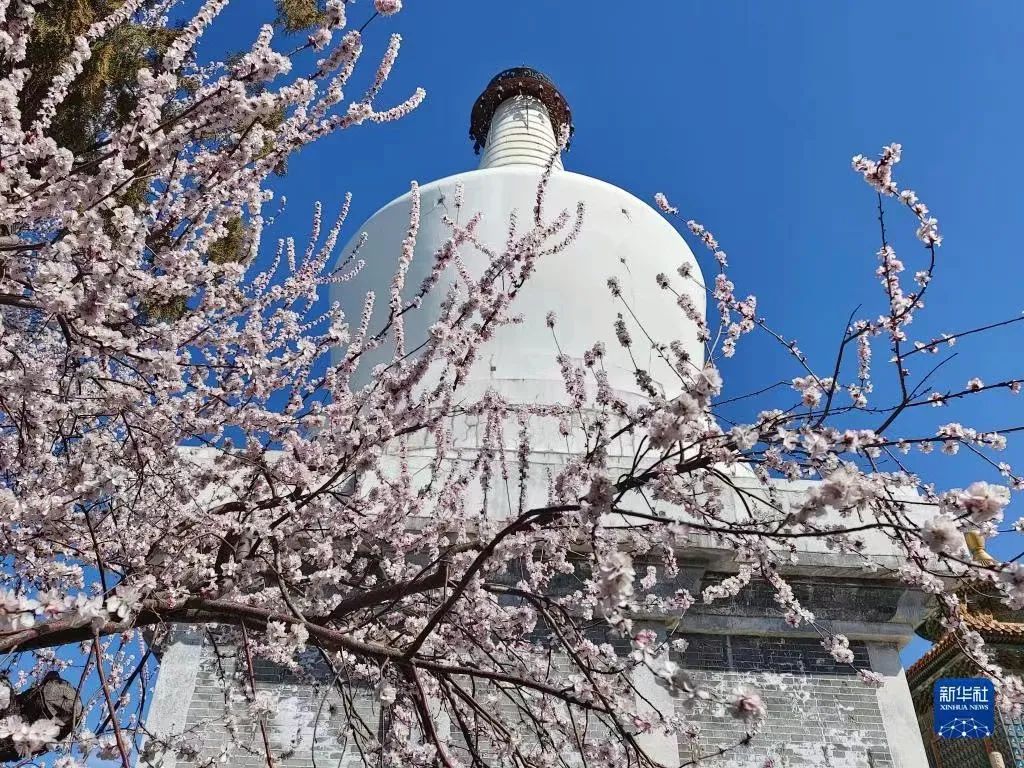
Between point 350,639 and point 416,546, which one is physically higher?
point 416,546

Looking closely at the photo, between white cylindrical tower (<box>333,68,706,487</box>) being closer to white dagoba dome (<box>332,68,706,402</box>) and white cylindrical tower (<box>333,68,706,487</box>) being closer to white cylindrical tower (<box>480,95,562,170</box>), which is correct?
white dagoba dome (<box>332,68,706,402</box>)

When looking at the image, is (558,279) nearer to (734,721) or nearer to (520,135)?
(734,721)

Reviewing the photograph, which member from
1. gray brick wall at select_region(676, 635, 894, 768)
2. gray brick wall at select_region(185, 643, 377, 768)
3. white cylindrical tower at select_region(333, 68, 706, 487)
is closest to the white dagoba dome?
white cylindrical tower at select_region(333, 68, 706, 487)

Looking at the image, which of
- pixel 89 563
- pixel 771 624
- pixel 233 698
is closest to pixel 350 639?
pixel 233 698

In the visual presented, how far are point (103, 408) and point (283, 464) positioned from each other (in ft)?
3.62

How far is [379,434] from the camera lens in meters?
4.15

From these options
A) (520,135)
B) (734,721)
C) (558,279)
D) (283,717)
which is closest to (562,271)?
(558,279)

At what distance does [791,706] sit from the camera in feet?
20.9

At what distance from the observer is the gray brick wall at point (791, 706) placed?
614cm

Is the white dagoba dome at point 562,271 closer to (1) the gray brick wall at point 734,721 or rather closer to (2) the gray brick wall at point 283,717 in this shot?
(1) the gray brick wall at point 734,721

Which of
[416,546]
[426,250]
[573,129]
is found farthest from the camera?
[573,129]

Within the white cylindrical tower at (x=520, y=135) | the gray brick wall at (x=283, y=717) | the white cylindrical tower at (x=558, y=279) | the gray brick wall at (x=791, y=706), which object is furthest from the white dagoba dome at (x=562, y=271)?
the gray brick wall at (x=283, y=717)

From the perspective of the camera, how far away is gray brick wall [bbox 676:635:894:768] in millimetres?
6137

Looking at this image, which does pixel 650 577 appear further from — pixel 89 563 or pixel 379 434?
pixel 89 563
